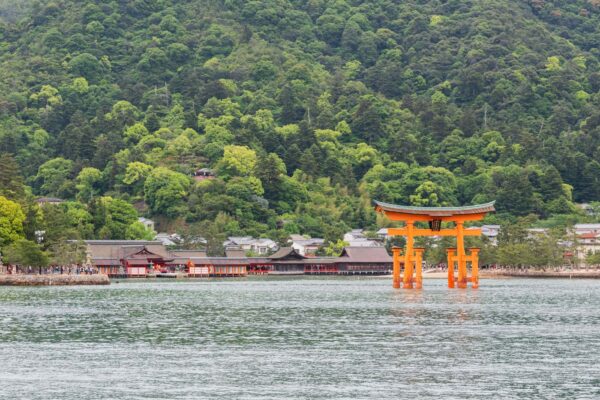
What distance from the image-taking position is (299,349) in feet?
118

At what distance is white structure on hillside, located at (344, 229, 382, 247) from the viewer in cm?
11925

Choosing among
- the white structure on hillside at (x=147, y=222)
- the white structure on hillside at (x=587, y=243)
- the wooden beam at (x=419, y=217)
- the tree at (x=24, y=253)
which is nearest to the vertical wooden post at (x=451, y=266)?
the wooden beam at (x=419, y=217)

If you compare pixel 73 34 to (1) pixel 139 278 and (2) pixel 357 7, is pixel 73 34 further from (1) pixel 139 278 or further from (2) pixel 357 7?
(1) pixel 139 278

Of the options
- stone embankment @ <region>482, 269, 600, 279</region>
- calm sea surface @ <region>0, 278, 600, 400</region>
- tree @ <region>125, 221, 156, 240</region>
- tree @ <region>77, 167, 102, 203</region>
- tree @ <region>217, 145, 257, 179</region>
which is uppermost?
tree @ <region>217, 145, 257, 179</region>

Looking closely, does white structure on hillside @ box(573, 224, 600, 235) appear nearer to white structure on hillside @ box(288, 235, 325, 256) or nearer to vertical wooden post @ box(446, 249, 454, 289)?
white structure on hillside @ box(288, 235, 325, 256)

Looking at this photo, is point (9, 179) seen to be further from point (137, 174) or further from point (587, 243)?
point (587, 243)

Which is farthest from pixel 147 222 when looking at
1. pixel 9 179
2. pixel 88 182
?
pixel 9 179

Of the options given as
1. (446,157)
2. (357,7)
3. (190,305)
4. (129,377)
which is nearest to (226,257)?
(446,157)

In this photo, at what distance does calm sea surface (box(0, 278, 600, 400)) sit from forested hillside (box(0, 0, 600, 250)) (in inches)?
1547

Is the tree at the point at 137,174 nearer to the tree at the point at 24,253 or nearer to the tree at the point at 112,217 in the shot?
the tree at the point at 112,217

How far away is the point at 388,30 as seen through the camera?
194 metres

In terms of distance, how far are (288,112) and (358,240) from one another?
43182 mm

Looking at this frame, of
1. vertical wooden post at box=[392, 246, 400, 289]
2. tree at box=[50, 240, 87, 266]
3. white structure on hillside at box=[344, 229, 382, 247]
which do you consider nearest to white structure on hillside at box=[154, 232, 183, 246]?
white structure on hillside at box=[344, 229, 382, 247]

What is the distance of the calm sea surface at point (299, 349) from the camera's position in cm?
2850
